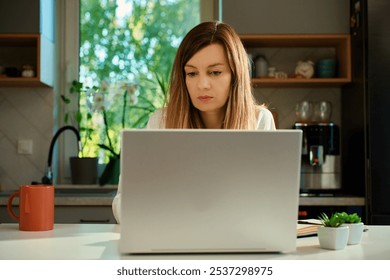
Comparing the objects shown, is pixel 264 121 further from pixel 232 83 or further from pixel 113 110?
pixel 113 110

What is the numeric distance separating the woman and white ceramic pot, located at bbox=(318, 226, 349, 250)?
2.41 ft

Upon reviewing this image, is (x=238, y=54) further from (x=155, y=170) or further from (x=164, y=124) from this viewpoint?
(x=155, y=170)

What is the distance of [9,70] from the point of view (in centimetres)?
343

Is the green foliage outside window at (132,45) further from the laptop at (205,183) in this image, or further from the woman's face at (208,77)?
the laptop at (205,183)

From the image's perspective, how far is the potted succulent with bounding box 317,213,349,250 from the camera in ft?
4.28

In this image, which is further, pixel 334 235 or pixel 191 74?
pixel 191 74

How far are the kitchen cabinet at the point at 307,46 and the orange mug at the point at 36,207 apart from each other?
6.60 ft

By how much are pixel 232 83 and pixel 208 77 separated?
0.14 m

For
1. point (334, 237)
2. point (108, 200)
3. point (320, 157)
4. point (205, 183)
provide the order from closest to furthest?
point (205, 183)
point (334, 237)
point (108, 200)
point (320, 157)

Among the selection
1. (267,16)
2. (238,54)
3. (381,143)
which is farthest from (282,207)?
(267,16)

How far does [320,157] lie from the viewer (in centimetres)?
337

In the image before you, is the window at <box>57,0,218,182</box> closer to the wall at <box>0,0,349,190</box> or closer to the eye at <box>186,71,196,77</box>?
the wall at <box>0,0,349,190</box>

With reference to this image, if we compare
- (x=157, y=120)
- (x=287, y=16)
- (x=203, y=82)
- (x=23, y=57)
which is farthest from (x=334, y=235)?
(x=23, y=57)

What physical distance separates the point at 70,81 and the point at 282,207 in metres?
2.81
